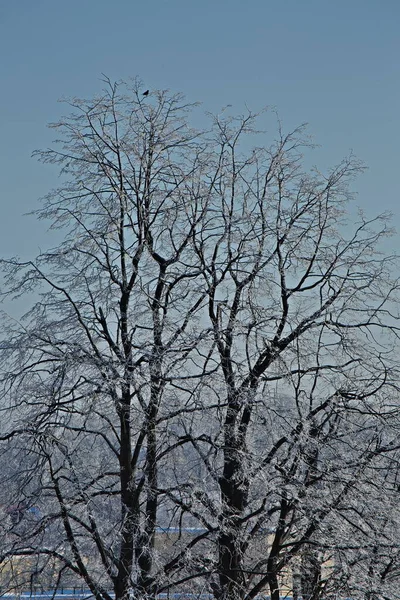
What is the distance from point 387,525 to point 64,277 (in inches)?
193

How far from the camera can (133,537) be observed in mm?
9125

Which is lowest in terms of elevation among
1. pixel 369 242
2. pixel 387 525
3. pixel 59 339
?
pixel 387 525


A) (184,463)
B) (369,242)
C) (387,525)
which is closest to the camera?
(184,463)

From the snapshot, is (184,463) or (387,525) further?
(387,525)

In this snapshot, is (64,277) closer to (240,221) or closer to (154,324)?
(154,324)

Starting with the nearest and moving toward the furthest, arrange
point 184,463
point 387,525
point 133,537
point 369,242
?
point 133,537 < point 184,463 < point 387,525 < point 369,242

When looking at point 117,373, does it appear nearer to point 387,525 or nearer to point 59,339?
point 59,339

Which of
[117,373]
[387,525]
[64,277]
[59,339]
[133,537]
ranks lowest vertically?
[133,537]

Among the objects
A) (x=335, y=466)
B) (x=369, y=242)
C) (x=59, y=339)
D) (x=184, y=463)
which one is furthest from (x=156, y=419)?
(x=369, y=242)

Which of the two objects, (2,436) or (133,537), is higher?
(2,436)

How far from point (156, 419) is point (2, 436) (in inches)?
64.9

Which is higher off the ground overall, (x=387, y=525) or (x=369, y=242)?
(x=369, y=242)

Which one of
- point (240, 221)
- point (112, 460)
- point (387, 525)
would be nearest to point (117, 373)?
point (112, 460)

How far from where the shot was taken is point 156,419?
9.64m
